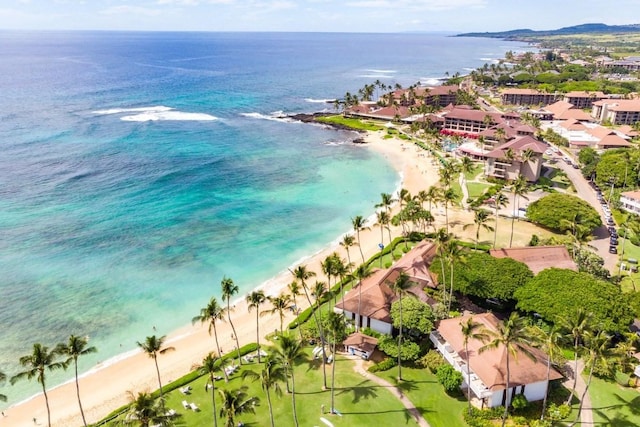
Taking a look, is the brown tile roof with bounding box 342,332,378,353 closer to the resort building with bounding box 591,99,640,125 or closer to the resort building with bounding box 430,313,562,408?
the resort building with bounding box 430,313,562,408

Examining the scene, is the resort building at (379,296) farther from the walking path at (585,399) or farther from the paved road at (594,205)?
the paved road at (594,205)

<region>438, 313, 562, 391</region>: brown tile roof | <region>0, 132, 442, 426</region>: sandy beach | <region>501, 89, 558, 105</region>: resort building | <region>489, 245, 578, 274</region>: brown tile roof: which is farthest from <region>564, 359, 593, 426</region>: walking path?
<region>501, 89, 558, 105</region>: resort building

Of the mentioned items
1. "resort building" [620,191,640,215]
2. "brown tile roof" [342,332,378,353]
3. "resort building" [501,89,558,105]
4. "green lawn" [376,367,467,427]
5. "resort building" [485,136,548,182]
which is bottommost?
"green lawn" [376,367,467,427]

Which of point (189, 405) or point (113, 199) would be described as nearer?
point (189, 405)

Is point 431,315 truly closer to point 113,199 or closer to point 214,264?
point 214,264

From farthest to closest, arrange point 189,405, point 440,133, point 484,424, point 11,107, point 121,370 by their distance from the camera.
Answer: point 11,107 < point 440,133 < point 121,370 < point 189,405 < point 484,424

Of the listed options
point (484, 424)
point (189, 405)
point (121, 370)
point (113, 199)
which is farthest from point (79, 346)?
point (113, 199)

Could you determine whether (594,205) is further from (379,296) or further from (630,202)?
(379,296)
